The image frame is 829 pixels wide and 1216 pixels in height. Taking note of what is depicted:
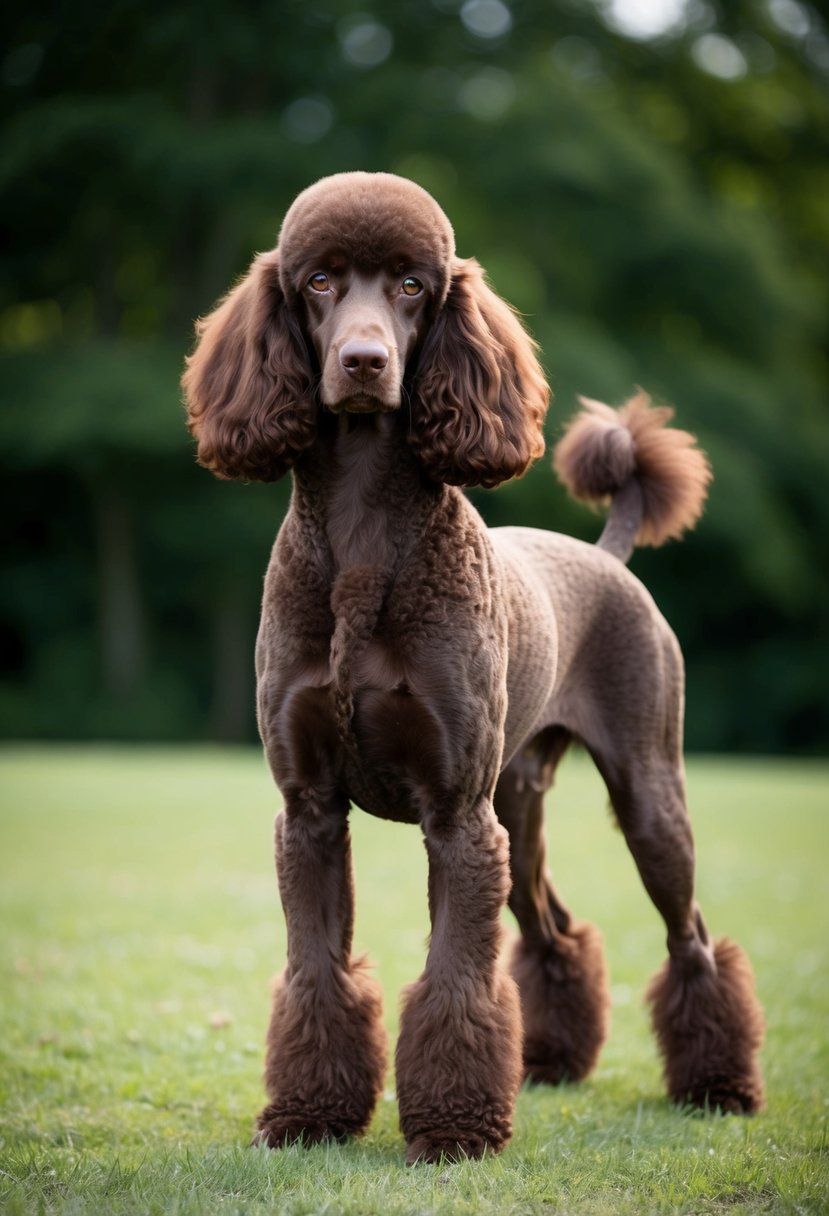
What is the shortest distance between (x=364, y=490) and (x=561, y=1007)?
2.18m

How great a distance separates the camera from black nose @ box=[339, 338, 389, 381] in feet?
10.6

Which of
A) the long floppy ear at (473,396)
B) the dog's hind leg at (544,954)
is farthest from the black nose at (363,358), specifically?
the dog's hind leg at (544,954)

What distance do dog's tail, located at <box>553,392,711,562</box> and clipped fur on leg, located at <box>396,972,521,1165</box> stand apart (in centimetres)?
202

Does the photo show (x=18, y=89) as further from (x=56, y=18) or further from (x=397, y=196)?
(x=397, y=196)

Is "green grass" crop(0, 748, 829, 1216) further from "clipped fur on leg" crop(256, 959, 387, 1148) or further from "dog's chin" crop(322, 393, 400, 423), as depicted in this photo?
"dog's chin" crop(322, 393, 400, 423)

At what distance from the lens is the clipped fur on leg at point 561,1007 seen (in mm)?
4801

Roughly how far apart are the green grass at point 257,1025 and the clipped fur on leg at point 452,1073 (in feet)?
0.33

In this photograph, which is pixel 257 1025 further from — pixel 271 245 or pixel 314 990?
pixel 271 245

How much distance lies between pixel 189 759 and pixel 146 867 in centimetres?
793

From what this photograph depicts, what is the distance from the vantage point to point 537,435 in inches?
146

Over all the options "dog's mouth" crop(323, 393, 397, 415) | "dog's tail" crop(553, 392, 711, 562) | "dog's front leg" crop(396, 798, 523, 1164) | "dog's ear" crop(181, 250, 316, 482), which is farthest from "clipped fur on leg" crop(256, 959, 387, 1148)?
"dog's tail" crop(553, 392, 711, 562)

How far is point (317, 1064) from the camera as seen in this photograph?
3.61m

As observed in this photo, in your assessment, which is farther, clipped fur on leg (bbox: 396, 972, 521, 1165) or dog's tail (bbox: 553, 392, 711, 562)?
dog's tail (bbox: 553, 392, 711, 562)

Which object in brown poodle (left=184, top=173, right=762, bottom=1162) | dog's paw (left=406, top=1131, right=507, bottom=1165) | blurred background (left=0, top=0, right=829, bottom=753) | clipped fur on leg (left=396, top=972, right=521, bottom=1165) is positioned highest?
blurred background (left=0, top=0, right=829, bottom=753)
